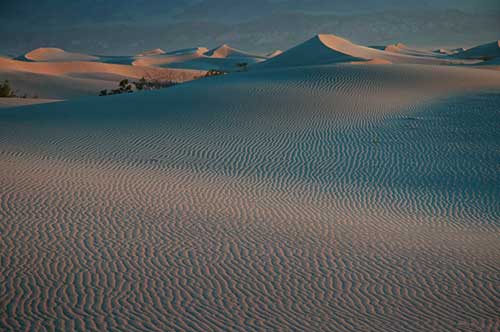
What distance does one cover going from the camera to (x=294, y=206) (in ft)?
28.4

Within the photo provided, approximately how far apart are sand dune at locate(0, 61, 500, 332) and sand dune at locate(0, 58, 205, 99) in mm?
16486

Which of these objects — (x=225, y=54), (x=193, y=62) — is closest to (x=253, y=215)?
(x=193, y=62)

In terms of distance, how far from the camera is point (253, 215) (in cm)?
797

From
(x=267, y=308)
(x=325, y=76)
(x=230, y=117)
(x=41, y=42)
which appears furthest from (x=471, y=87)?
(x=41, y=42)

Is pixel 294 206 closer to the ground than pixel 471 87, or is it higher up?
closer to the ground

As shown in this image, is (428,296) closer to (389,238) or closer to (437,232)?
(389,238)

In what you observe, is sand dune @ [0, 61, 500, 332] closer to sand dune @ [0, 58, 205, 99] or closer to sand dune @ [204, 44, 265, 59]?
sand dune @ [0, 58, 205, 99]

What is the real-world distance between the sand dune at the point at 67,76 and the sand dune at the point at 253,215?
1649 cm

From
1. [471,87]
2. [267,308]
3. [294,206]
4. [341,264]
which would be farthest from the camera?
[471,87]

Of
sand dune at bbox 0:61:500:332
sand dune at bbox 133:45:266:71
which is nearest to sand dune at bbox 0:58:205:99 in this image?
sand dune at bbox 133:45:266:71

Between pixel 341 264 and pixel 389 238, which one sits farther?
pixel 389 238

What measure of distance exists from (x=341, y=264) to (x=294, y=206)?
8.35ft

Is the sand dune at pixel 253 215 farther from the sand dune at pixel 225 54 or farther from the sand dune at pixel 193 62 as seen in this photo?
the sand dune at pixel 225 54

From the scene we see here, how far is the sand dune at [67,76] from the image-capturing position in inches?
1300
